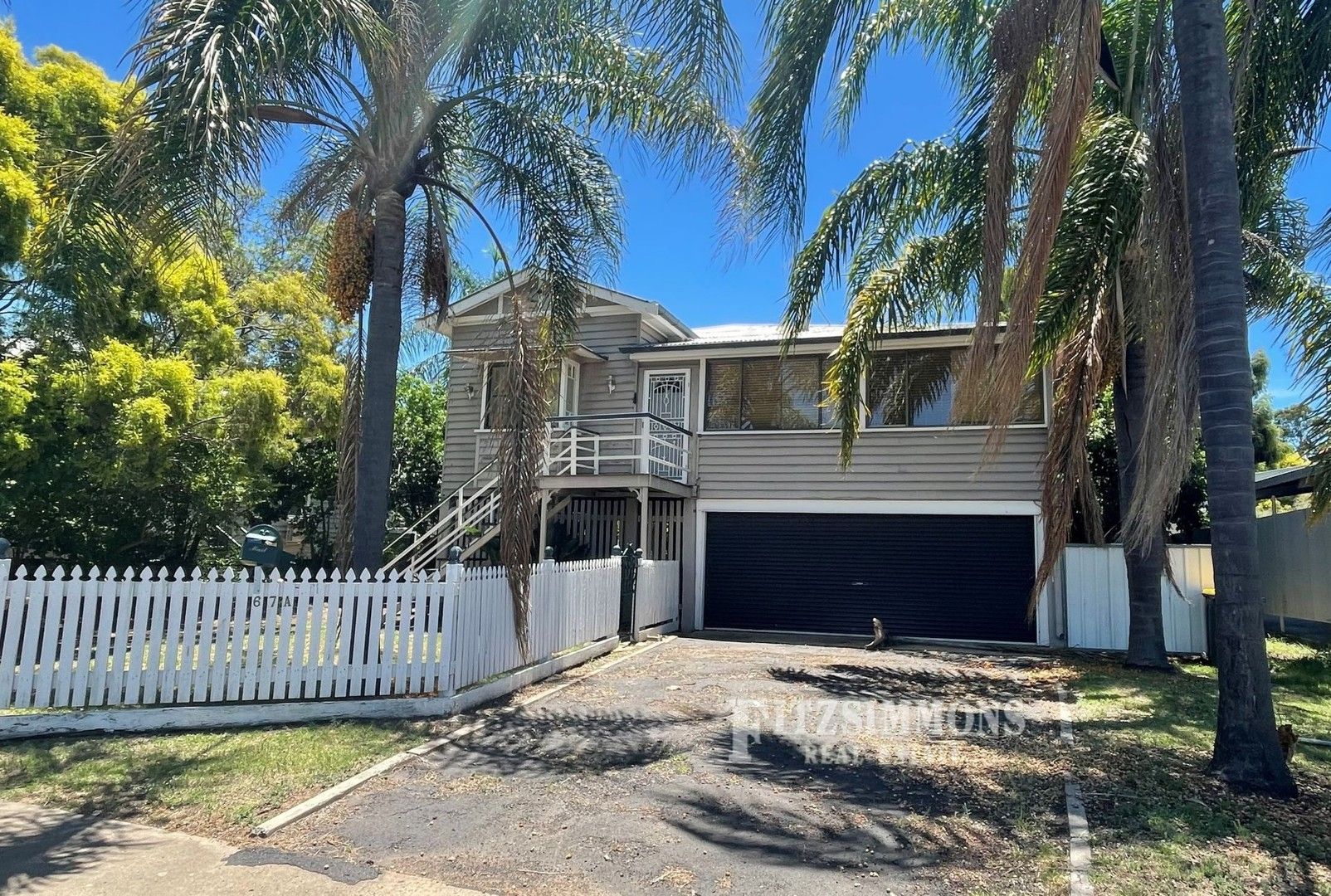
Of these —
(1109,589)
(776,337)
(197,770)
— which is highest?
(776,337)

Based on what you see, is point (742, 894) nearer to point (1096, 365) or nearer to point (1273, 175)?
point (1096, 365)

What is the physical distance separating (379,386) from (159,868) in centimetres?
526

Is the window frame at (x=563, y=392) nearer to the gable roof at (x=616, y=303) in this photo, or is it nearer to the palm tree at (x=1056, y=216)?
the gable roof at (x=616, y=303)

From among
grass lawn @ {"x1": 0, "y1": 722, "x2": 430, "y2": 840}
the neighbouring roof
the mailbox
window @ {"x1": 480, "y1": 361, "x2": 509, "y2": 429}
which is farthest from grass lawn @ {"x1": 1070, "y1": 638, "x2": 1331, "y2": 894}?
the mailbox

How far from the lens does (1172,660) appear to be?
12.0 metres

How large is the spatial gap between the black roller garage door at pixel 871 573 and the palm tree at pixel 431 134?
7385mm

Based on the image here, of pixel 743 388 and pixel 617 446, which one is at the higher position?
pixel 743 388

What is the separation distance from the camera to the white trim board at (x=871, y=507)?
47.0 feet

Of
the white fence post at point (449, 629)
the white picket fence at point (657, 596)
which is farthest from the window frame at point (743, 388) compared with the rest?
the white fence post at point (449, 629)

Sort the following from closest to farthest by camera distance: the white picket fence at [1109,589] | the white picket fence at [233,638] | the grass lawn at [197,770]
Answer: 1. the grass lawn at [197,770]
2. the white picket fence at [233,638]
3. the white picket fence at [1109,589]

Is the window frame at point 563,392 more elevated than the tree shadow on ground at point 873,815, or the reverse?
the window frame at point 563,392

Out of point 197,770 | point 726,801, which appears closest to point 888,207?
point 726,801

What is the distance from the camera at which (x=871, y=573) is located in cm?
1509

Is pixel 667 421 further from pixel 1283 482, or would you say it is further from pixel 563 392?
pixel 1283 482
